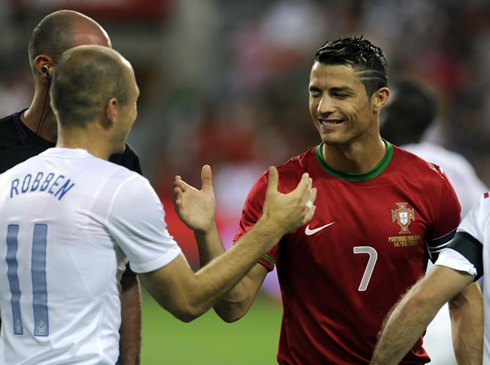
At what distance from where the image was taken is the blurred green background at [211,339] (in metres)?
8.42

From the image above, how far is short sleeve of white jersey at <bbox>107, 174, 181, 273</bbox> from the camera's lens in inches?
116

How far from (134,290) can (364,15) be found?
1192 centimetres

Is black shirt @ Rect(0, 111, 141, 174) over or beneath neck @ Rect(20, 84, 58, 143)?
beneath

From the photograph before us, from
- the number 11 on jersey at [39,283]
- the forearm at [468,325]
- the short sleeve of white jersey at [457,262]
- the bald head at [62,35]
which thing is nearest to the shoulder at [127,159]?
the bald head at [62,35]

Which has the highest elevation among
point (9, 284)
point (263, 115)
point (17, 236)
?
point (17, 236)

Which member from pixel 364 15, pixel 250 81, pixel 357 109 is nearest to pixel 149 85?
pixel 250 81

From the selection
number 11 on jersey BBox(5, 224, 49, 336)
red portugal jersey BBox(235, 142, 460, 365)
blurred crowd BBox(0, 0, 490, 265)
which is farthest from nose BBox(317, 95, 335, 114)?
blurred crowd BBox(0, 0, 490, 265)

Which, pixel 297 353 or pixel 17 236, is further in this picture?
pixel 297 353

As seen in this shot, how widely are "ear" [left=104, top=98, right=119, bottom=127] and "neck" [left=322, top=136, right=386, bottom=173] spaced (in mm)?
1440

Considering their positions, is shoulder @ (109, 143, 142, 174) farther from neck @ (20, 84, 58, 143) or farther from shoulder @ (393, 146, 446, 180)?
shoulder @ (393, 146, 446, 180)

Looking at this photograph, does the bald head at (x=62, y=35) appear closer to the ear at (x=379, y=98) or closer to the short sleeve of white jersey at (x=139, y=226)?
the short sleeve of white jersey at (x=139, y=226)

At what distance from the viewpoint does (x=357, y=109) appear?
409 centimetres

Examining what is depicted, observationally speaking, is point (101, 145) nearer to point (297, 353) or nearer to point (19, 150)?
point (19, 150)

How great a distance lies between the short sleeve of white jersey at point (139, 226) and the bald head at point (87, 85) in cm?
31
